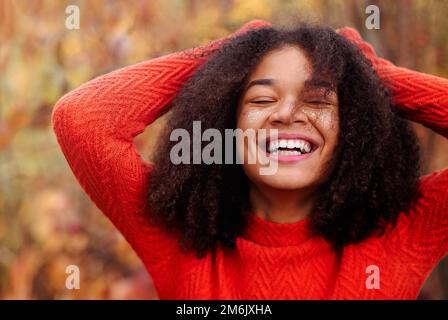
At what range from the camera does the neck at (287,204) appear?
5.60ft

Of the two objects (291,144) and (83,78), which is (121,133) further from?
(83,78)

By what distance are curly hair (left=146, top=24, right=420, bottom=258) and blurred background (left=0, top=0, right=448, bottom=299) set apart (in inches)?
29.5

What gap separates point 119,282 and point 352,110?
5.78 ft

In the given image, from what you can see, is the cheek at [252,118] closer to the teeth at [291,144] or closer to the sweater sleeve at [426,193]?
the teeth at [291,144]

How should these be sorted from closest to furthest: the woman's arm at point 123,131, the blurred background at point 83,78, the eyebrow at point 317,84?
1. the eyebrow at point 317,84
2. the woman's arm at point 123,131
3. the blurred background at point 83,78

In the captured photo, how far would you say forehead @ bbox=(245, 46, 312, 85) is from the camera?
1.62m

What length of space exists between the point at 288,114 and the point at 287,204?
0.23 metres

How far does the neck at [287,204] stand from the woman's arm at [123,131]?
240 mm

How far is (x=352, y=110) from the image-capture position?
164 centimetres

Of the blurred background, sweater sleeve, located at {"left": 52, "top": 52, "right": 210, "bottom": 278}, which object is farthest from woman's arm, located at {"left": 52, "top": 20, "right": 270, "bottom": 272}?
the blurred background

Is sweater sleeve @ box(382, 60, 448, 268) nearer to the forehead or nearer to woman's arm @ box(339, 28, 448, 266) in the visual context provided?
woman's arm @ box(339, 28, 448, 266)

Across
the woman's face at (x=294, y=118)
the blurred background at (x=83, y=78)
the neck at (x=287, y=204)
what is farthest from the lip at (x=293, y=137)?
the blurred background at (x=83, y=78)
